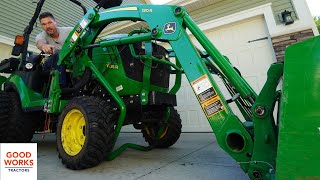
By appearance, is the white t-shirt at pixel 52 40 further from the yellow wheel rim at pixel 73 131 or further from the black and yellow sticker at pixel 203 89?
the black and yellow sticker at pixel 203 89

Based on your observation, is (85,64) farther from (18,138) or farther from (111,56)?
(18,138)

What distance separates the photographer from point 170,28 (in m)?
2.20

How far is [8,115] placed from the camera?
3.60 meters

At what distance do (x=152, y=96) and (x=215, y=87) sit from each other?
1129 millimetres

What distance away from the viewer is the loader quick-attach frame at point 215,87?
5.30 ft

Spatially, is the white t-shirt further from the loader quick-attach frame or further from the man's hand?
the loader quick-attach frame

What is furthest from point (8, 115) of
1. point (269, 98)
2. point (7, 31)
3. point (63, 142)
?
point (7, 31)

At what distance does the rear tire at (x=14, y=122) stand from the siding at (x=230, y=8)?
15.7 feet

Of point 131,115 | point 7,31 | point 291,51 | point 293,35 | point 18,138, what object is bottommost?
point 18,138

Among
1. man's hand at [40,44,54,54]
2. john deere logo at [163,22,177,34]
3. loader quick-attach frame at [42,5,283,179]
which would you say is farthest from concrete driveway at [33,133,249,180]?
man's hand at [40,44,54,54]

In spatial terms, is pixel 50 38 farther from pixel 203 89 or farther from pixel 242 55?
pixel 242 55

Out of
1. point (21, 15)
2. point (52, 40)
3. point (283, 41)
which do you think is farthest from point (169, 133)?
point (21, 15)

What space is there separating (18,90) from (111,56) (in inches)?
69.6

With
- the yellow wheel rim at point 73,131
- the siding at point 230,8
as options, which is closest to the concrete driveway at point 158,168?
the yellow wheel rim at point 73,131
